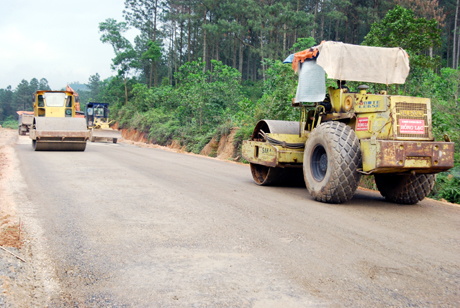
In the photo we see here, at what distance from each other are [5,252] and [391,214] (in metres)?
5.66

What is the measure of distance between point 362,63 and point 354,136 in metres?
1.69

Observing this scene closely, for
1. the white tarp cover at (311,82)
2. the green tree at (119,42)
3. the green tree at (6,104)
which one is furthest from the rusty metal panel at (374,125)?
the green tree at (6,104)

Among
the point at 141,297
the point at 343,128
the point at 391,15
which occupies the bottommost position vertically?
the point at 141,297

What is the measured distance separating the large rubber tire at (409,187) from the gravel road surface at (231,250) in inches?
10.0

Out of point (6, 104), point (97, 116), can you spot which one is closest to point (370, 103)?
point (97, 116)

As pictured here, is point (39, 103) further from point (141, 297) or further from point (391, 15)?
point (141, 297)

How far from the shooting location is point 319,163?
27.1ft

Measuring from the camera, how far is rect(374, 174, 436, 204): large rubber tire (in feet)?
25.4

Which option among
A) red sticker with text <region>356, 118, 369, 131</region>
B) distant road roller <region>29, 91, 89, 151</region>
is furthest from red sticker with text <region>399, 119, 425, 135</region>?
distant road roller <region>29, 91, 89, 151</region>

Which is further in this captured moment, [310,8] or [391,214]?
[310,8]

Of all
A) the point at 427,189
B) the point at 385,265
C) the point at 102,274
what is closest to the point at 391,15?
the point at 427,189

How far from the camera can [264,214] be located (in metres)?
6.60

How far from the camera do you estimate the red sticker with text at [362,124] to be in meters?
7.53

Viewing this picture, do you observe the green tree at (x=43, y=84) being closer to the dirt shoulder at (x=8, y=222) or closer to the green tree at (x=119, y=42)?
the green tree at (x=119, y=42)
